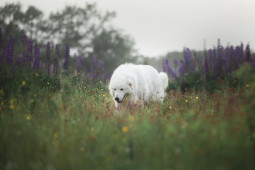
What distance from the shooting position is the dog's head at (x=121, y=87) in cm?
451

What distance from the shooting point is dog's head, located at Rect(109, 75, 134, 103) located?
14.8 ft

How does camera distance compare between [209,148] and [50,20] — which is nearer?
[209,148]

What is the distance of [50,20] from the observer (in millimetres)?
17844

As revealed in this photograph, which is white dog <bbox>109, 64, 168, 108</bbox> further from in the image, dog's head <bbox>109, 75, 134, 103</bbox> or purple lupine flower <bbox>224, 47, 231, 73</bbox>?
purple lupine flower <bbox>224, 47, 231, 73</bbox>

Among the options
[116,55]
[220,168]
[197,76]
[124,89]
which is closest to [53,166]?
[220,168]

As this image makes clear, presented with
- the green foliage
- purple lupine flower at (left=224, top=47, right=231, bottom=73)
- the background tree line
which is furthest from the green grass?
the background tree line

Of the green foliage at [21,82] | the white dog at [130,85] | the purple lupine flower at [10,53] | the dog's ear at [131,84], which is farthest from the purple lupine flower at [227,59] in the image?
the purple lupine flower at [10,53]

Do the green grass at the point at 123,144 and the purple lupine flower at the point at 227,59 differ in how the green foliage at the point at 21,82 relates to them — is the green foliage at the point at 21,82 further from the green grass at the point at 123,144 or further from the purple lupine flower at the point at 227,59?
the purple lupine flower at the point at 227,59

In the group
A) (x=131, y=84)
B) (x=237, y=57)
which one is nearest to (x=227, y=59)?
(x=237, y=57)

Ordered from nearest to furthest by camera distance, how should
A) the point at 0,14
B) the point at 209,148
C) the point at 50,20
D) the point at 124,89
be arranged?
the point at 209,148 < the point at 124,89 < the point at 0,14 < the point at 50,20

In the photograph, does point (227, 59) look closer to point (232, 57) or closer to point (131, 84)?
point (232, 57)

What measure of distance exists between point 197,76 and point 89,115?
5.89m

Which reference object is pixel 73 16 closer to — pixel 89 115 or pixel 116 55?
pixel 116 55

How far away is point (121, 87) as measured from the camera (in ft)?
15.1
